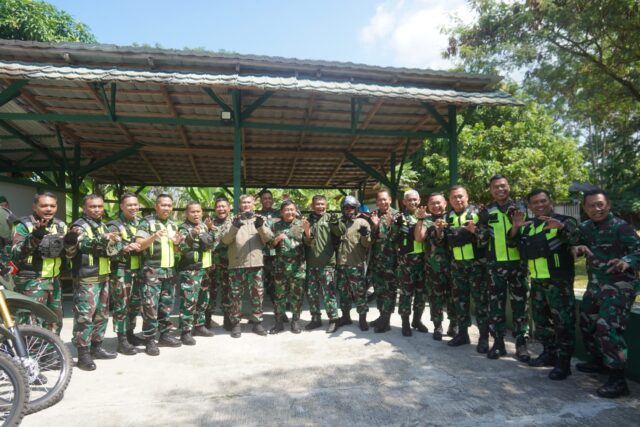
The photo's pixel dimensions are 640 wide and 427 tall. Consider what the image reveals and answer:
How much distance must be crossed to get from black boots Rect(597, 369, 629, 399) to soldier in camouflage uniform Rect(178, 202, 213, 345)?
409 centimetres

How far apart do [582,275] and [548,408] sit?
845 centimetres

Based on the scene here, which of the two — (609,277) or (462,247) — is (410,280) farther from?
(609,277)

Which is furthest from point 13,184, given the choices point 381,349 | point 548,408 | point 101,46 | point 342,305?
point 548,408

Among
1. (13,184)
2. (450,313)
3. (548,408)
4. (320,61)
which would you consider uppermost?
(320,61)

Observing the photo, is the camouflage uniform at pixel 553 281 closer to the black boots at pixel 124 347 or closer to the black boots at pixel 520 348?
the black boots at pixel 520 348

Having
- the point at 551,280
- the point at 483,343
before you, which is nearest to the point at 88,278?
the point at 483,343

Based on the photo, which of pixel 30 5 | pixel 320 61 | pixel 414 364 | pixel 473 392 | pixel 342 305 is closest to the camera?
pixel 473 392

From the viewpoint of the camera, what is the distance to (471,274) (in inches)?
167

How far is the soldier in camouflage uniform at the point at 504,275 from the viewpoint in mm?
3959

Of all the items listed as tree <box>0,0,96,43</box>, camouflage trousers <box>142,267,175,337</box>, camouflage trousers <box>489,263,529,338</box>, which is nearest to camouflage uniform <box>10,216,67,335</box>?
camouflage trousers <box>142,267,175,337</box>

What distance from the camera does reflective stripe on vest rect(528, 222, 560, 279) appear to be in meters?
3.59

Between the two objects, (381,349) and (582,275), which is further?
(582,275)

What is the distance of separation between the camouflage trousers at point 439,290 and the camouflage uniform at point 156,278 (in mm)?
3038

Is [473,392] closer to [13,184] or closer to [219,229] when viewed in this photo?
[219,229]
